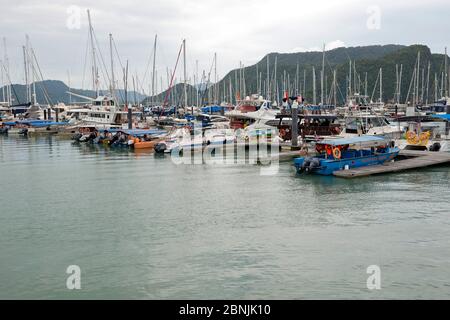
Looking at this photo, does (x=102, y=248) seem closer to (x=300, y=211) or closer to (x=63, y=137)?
(x=300, y=211)

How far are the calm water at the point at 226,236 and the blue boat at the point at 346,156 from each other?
1179 millimetres

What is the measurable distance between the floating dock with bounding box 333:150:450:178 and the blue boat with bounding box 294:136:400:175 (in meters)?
0.57

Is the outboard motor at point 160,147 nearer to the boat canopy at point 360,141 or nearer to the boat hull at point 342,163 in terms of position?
the boat hull at point 342,163

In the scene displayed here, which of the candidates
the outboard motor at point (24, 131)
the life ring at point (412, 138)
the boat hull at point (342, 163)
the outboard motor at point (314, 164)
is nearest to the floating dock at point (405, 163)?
the boat hull at point (342, 163)

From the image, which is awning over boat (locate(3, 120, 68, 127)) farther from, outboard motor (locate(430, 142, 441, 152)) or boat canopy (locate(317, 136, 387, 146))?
outboard motor (locate(430, 142, 441, 152))

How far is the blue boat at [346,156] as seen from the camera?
94.8 feet

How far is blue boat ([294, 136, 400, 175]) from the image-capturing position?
28906 millimetres

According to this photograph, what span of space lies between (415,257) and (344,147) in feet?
50.5

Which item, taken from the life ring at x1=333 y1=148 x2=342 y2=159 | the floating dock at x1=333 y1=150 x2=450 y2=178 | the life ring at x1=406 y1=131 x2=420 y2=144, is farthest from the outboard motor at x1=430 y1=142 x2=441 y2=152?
the life ring at x1=333 y1=148 x2=342 y2=159

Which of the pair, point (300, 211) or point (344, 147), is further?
point (344, 147)

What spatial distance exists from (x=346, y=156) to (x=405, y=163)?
403cm

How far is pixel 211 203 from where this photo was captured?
22.5m

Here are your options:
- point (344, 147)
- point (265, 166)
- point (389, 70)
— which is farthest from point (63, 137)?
point (389, 70)
